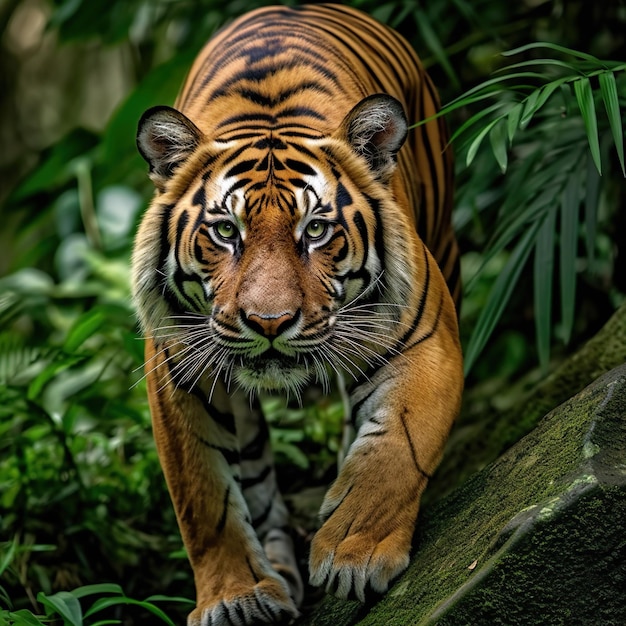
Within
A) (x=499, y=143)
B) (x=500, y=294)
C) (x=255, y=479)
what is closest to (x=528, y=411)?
(x=500, y=294)

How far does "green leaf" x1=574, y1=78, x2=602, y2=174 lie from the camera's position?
2430 mm

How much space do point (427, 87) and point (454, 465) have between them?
51.8 inches

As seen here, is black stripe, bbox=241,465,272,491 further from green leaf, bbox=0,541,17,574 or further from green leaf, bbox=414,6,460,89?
green leaf, bbox=414,6,460,89

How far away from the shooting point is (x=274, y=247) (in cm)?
229

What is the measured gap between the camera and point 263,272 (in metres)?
2.24

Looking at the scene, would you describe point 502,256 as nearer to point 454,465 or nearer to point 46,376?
point 454,465

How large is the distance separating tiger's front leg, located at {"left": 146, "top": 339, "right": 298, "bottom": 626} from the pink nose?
413mm

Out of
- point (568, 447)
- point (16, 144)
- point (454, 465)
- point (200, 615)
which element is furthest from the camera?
point (16, 144)

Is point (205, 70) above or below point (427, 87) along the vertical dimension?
above

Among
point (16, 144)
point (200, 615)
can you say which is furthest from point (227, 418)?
point (16, 144)

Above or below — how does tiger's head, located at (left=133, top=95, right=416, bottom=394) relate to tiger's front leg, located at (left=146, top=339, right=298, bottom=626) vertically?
above

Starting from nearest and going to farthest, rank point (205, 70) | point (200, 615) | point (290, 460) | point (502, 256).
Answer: point (200, 615) < point (205, 70) < point (290, 460) < point (502, 256)

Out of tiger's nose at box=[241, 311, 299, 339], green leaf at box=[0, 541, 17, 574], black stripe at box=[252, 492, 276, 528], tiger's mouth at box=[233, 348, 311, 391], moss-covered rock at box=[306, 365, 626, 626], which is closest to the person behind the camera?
moss-covered rock at box=[306, 365, 626, 626]

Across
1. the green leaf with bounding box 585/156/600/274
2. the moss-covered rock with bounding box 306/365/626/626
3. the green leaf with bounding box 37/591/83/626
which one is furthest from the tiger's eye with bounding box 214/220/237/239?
the green leaf with bounding box 585/156/600/274
